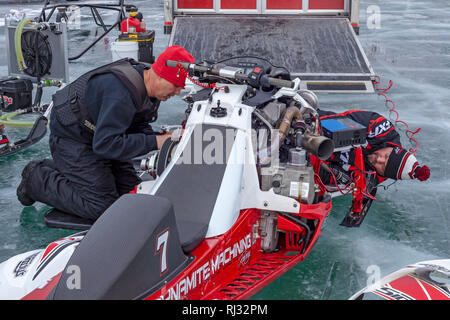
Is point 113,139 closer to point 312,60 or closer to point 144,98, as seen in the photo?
point 144,98

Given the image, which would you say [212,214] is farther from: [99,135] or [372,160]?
[372,160]

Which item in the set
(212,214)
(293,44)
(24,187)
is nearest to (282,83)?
(212,214)

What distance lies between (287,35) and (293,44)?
0.37 metres

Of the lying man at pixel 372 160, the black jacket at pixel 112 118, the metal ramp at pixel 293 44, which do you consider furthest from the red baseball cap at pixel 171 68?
the metal ramp at pixel 293 44

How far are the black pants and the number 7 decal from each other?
180 centimetres

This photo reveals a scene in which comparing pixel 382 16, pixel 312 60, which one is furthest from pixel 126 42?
pixel 382 16

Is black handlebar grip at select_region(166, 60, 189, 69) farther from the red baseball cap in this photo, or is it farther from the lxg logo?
the lxg logo

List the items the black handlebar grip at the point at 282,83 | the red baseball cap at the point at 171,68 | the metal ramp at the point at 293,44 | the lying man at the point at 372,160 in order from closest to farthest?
the black handlebar grip at the point at 282,83 < the red baseball cap at the point at 171,68 < the lying man at the point at 372,160 < the metal ramp at the point at 293,44

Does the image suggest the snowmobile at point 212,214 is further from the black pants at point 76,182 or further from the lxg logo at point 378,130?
the lxg logo at point 378,130

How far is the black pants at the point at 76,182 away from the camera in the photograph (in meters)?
4.24

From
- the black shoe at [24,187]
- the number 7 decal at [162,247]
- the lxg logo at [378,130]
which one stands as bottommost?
the black shoe at [24,187]

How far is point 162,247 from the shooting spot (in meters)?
2.57

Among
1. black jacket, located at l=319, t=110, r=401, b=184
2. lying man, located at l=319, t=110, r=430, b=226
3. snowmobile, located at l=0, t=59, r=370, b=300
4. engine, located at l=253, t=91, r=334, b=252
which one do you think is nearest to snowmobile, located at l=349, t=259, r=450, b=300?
snowmobile, located at l=0, t=59, r=370, b=300

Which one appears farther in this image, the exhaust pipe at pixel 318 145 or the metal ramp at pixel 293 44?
the metal ramp at pixel 293 44
